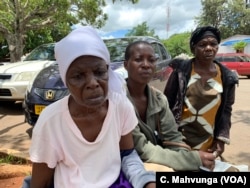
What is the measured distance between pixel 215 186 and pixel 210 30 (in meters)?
1.47

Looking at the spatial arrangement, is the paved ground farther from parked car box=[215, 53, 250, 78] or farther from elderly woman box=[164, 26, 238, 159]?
parked car box=[215, 53, 250, 78]

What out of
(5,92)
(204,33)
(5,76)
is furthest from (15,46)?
(204,33)

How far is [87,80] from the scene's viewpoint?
1.46 m

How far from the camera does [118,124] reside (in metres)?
1.66

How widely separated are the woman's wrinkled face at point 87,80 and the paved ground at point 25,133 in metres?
2.74

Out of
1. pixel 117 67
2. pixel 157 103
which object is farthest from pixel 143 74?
pixel 117 67

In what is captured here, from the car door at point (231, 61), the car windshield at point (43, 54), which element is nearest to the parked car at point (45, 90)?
the car windshield at point (43, 54)

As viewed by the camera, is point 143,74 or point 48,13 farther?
point 48,13

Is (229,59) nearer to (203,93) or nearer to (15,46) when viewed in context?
(15,46)

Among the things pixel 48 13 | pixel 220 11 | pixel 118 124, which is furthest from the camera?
pixel 220 11

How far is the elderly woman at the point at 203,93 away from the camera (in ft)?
8.29

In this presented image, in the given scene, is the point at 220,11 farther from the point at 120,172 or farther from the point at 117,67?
the point at 120,172

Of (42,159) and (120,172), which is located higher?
(42,159)

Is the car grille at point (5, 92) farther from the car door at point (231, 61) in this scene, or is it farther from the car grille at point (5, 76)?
the car door at point (231, 61)
